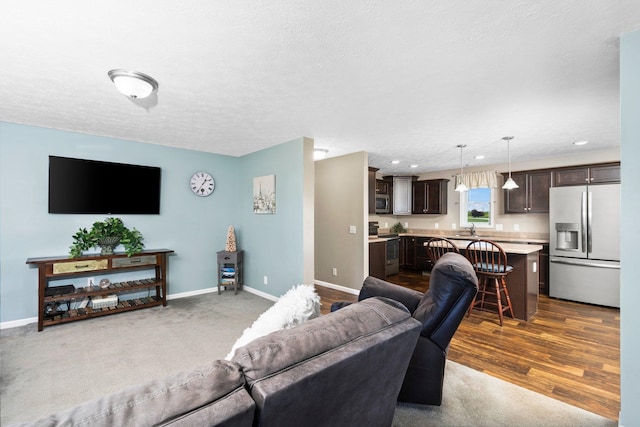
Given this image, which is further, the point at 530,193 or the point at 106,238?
the point at 530,193

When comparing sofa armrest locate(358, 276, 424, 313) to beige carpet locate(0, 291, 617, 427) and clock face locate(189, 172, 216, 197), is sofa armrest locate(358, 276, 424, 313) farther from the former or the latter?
clock face locate(189, 172, 216, 197)

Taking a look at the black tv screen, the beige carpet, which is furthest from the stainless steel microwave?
the black tv screen

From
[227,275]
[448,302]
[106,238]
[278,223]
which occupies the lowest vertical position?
[227,275]

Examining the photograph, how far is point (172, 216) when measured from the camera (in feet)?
14.5

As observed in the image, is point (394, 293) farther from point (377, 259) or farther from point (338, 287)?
point (377, 259)

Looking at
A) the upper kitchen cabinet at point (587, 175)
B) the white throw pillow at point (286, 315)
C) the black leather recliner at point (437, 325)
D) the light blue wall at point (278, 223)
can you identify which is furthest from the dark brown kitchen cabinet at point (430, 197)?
the white throw pillow at point (286, 315)

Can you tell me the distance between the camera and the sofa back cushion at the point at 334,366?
82cm

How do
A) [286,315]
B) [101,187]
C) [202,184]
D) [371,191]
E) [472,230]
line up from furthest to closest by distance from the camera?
[472,230] < [371,191] < [202,184] < [101,187] < [286,315]

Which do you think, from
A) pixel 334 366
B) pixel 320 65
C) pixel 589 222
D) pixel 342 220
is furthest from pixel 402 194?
pixel 334 366

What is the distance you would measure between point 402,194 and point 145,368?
581cm

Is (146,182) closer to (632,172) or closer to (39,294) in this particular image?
(39,294)

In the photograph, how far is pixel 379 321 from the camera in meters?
1.14

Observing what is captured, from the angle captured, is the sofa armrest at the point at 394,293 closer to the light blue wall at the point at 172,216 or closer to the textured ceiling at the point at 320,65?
the light blue wall at the point at 172,216

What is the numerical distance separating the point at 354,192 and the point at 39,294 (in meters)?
4.18
